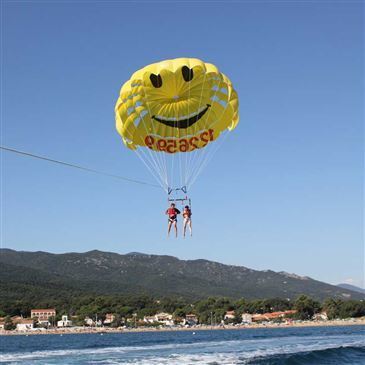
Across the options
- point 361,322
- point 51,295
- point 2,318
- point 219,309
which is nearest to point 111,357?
point 361,322

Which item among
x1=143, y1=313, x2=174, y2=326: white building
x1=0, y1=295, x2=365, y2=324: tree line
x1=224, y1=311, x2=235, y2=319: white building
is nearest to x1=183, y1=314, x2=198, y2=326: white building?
x1=0, y1=295, x2=365, y2=324: tree line

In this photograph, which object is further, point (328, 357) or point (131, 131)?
point (328, 357)

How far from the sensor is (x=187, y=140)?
65.3 ft

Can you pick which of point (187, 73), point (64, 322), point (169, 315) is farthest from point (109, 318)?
point (187, 73)

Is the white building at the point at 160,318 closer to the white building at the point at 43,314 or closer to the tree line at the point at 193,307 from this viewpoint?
the tree line at the point at 193,307

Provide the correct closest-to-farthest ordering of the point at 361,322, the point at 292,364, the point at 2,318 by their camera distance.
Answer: the point at 292,364 < the point at 361,322 < the point at 2,318

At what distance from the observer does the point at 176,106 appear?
1941cm

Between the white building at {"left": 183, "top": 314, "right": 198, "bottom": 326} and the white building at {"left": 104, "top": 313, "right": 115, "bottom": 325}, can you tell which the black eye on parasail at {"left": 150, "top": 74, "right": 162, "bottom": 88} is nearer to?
the white building at {"left": 183, "top": 314, "right": 198, "bottom": 326}

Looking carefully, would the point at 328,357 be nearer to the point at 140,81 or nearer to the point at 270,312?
the point at 140,81

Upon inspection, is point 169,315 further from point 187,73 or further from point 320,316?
point 187,73

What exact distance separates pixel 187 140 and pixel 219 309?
103 metres

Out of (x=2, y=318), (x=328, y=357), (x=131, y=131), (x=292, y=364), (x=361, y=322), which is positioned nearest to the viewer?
(x=131, y=131)

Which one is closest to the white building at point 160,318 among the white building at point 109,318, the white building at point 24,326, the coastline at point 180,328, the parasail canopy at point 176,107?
the white building at point 109,318

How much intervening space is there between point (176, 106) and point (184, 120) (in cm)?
54
